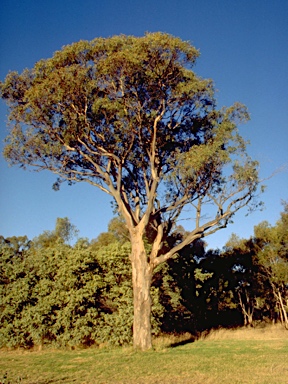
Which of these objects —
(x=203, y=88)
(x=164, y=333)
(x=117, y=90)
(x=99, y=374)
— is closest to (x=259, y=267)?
(x=164, y=333)

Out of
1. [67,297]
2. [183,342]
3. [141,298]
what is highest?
[67,297]

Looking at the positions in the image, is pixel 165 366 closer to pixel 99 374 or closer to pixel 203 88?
pixel 99 374

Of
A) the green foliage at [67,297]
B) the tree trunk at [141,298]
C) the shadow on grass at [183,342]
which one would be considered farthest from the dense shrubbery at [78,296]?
the tree trunk at [141,298]

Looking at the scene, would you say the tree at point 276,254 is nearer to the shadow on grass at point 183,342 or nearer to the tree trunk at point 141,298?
the shadow on grass at point 183,342

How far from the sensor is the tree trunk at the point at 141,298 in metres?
15.0

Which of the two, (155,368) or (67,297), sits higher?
(67,297)

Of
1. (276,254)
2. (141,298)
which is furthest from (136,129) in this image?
(276,254)

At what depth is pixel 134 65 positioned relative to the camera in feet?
51.3

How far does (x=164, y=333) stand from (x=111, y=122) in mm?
12008

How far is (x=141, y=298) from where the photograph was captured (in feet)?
50.4

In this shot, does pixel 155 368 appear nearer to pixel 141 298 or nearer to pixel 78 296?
pixel 141 298

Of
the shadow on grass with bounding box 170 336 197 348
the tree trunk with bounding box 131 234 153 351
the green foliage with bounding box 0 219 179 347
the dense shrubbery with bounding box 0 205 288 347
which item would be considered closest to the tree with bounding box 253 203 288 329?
the dense shrubbery with bounding box 0 205 288 347

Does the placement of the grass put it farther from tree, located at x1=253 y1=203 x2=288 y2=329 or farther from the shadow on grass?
tree, located at x1=253 y1=203 x2=288 y2=329

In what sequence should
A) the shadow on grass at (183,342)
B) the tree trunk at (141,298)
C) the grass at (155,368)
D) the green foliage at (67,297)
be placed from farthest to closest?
the shadow on grass at (183,342)
the green foliage at (67,297)
the tree trunk at (141,298)
the grass at (155,368)
